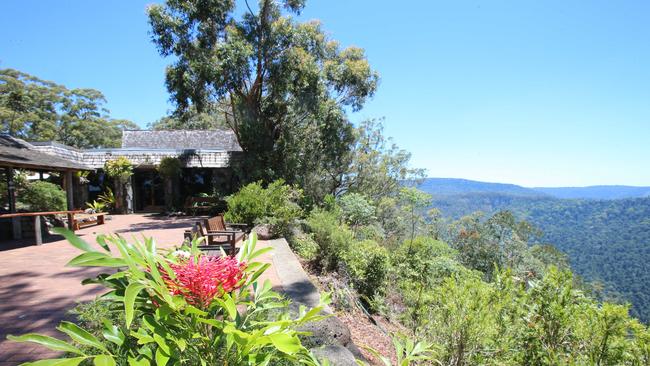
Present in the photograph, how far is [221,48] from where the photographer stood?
13133 mm

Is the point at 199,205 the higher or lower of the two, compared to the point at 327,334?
higher

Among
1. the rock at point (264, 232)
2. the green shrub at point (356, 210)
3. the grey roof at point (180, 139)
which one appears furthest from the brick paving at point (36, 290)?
the grey roof at point (180, 139)

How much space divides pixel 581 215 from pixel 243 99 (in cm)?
7936

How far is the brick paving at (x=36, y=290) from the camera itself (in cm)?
345

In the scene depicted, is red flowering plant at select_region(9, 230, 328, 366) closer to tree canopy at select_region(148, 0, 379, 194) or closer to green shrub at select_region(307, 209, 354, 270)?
green shrub at select_region(307, 209, 354, 270)

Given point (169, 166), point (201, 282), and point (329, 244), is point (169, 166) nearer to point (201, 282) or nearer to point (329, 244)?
point (329, 244)

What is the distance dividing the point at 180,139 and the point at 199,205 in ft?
25.2

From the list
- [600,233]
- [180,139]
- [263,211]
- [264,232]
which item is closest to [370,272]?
[264,232]

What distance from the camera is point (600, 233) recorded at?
195 ft

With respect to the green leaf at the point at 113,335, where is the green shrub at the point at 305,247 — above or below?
below

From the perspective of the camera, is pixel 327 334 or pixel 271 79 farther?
pixel 271 79

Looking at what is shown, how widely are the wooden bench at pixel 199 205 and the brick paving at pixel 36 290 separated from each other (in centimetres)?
626

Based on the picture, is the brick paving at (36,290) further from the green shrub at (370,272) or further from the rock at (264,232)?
the green shrub at (370,272)

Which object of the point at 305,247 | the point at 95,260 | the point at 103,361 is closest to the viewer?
the point at 103,361
